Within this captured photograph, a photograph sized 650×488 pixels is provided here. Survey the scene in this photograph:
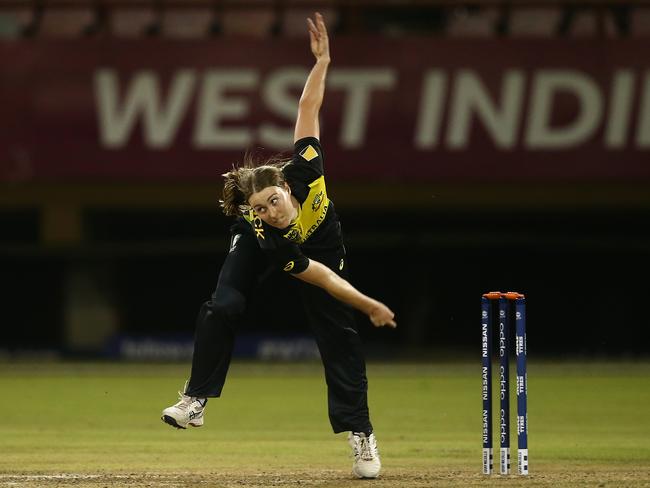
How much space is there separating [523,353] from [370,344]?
10.5 meters

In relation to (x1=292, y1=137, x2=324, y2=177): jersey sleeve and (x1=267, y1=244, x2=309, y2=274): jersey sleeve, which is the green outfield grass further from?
(x1=292, y1=137, x2=324, y2=177): jersey sleeve

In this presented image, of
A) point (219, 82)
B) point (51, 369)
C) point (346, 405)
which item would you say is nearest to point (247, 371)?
point (51, 369)

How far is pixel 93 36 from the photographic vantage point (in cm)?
1619

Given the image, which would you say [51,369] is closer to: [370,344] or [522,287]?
[370,344]

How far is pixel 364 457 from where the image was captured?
6.87 metres

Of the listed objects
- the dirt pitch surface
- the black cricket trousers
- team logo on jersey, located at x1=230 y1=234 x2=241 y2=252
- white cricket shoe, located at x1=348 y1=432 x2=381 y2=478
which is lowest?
the dirt pitch surface

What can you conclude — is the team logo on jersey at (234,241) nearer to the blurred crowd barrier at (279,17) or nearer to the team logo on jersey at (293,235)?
the team logo on jersey at (293,235)

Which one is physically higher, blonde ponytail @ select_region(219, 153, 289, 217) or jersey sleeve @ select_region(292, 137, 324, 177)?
jersey sleeve @ select_region(292, 137, 324, 177)

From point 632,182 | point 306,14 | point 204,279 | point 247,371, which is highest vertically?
point 306,14

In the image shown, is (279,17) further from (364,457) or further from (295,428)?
(364,457)

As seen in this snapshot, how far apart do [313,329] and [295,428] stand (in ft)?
10.2

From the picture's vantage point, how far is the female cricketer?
22.3ft

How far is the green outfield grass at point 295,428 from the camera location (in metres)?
7.09

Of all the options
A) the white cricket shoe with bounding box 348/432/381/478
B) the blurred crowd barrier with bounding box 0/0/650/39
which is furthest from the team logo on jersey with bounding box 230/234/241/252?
the blurred crowd barrier with bounding box 0/0/650/39
